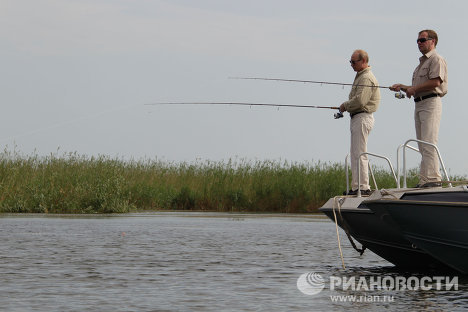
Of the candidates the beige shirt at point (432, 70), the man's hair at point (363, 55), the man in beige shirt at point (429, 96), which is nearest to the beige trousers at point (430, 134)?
the man in beige shirt at point (429, 96)

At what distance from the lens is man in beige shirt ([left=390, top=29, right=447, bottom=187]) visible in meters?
9.55

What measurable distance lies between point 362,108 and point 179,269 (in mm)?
2804

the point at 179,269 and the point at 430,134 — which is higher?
the point at 430,134

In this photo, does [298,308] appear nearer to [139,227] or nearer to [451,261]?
[451,261]

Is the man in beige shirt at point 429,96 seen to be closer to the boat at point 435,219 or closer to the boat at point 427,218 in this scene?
the boat at point 427,218

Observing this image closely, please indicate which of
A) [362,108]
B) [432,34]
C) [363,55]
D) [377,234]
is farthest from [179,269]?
[432,34]

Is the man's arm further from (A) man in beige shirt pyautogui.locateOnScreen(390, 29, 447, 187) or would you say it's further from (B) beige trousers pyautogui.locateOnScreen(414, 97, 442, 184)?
(B) beige trousers pyautogui.locateOnScreen(414, 97, 442, 184)

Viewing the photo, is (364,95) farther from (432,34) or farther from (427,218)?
(427,218)

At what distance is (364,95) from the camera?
10.1 meters

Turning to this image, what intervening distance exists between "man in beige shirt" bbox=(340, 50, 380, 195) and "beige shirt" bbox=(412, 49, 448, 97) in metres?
0.61

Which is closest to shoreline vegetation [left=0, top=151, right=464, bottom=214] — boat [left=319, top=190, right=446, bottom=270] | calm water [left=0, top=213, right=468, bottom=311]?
calm water [left=0, top=213, right=468, bottom=311]

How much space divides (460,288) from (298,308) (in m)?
2.23

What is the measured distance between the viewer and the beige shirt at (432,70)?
954 centimetres

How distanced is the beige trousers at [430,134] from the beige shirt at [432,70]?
0.37 ft
